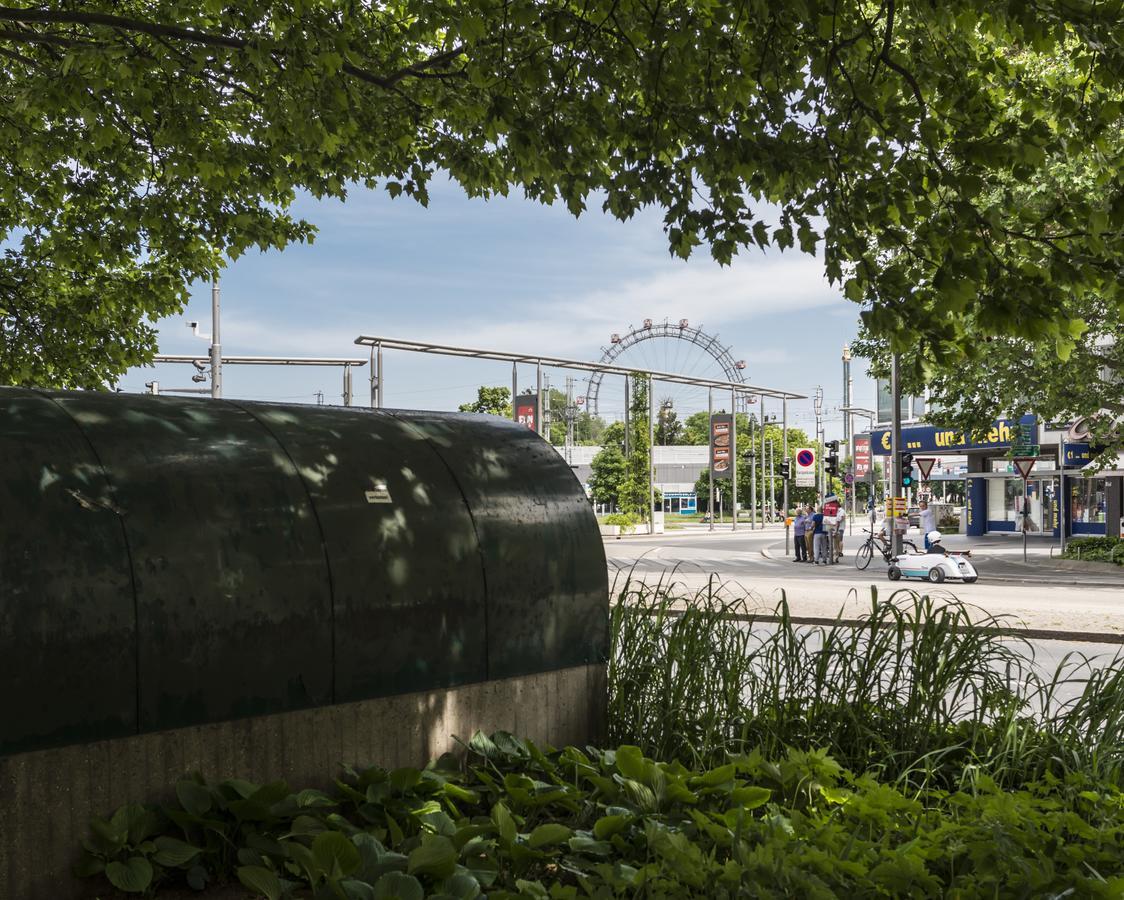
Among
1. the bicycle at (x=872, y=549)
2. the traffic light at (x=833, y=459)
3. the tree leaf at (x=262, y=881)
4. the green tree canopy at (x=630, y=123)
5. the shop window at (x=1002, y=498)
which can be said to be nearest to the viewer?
the tree leaf at (x=262, y=881)

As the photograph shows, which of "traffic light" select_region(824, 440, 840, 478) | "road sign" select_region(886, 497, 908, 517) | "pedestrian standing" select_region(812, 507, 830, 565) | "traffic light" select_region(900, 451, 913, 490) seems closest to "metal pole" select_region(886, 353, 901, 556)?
"road sign" select_region(886, 497, 908, 517)

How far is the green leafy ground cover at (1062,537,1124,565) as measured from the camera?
26641 mm

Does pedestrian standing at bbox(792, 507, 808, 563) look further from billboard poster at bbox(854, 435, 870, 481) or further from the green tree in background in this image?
the green tree in background

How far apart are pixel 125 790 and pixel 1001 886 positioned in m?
3.20

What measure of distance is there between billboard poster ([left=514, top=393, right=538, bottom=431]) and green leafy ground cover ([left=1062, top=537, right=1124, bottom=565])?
18990 mm

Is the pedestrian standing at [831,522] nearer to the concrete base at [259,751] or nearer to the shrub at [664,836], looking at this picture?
the concrete base at [259,751]

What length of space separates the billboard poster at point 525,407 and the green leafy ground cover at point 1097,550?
62.3 ft

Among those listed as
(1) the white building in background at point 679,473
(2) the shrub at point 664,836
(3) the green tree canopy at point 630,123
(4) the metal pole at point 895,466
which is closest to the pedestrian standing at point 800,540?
(4) the metal pole at point 895,466

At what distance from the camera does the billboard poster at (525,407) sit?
132 ft

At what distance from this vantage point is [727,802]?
4238 mm

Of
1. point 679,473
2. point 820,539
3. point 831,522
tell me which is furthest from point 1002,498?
point 679,473

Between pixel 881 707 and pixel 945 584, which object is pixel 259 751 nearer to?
pixel 881 707

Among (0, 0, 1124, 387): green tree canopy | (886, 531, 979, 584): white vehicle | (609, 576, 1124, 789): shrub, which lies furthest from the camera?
(886, 531, 979, 584): white vehicle

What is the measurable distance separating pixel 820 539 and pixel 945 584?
7908 millimetres
